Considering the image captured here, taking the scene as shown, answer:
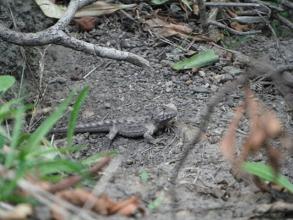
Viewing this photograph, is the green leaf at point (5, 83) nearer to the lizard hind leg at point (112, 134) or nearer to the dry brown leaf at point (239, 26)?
the lizard hind leg at point (112, 134)

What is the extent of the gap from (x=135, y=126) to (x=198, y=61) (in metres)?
0.90

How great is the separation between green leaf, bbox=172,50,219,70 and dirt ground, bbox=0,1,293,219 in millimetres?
60

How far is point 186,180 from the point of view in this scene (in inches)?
146

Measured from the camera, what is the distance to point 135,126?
4.84m

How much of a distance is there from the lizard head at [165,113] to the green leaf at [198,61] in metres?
0.47

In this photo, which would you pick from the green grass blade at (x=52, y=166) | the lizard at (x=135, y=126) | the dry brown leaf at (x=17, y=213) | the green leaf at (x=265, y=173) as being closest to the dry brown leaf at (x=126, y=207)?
the green grass blade at (x=52, y=166)

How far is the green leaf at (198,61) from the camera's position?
17.1 ft

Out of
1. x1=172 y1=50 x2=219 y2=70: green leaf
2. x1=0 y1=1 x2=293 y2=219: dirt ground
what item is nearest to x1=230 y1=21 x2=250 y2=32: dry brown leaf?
x1=0 y1=1 x2=293 y2=219: dirt ground

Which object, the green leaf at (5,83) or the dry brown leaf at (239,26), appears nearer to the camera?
the green leaf at (5,83)

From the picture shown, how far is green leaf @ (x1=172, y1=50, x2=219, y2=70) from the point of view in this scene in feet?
17.1

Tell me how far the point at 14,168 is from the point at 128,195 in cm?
61

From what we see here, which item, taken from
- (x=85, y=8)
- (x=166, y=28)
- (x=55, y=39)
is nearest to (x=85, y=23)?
(x=85, y=8)

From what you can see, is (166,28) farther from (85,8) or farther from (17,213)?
(17,213)

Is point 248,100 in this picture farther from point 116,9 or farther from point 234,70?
point 116,9
